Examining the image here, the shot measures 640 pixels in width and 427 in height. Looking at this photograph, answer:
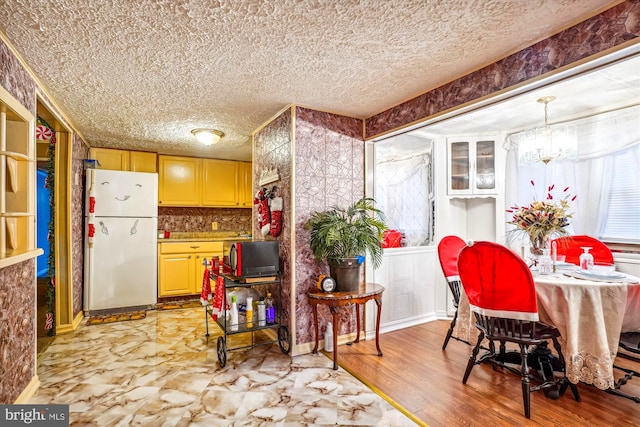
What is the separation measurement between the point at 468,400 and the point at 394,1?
239 cm

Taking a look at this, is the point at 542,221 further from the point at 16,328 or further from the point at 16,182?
the point at 16,328

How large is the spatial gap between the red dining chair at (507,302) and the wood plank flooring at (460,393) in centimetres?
12

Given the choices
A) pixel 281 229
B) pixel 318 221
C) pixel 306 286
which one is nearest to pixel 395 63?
pixel 318 221

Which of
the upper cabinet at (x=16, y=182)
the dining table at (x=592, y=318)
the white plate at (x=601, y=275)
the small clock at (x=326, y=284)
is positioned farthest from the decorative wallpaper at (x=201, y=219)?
the white plate at (x=601, y=275)

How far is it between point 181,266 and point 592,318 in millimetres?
4613

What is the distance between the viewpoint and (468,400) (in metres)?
2.14

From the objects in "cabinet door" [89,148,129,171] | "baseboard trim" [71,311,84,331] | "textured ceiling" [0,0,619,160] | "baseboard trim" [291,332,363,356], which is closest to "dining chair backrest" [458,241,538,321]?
"textured ceiling" [0,0,619,160]

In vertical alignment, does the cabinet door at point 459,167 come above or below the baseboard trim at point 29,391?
above

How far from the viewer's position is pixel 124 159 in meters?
4.73

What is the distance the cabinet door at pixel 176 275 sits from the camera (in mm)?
4664

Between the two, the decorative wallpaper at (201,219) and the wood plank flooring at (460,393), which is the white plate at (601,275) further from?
the decorative wallpaper at (201,219)

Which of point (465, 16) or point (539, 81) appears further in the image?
point (539, 81)

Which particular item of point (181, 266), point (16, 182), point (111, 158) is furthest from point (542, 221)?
point (111, 158)

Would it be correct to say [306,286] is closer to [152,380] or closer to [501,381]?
[152,380]
